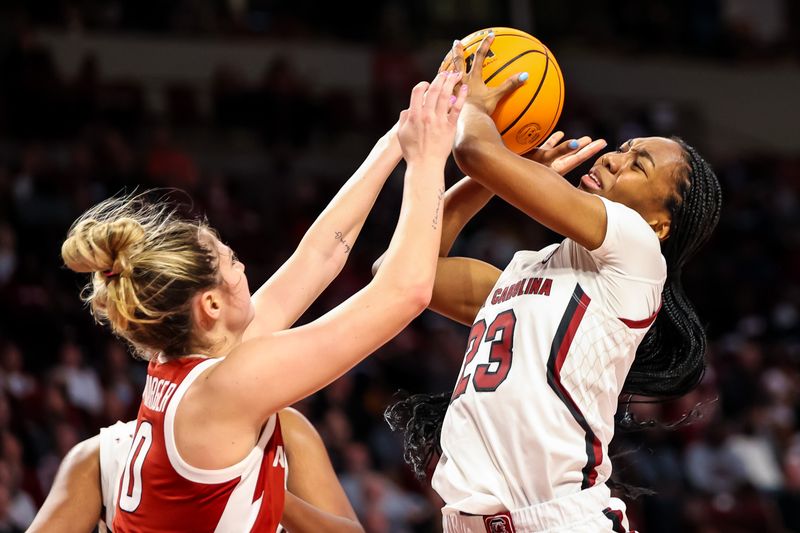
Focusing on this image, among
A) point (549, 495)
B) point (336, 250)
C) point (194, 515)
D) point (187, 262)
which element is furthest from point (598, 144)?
point (194, 515)

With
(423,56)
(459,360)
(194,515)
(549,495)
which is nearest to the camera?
(194,515)

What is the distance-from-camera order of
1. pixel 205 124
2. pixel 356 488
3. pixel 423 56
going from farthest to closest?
pixel 423 56 → pixel 205 124 → pixel 356 488

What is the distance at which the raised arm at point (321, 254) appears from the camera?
3230 millimetres

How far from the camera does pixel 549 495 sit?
3090mm

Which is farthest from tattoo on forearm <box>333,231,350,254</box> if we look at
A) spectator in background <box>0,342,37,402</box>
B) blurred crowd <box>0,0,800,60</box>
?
blurred crowd <box>0,0,800,60</box>

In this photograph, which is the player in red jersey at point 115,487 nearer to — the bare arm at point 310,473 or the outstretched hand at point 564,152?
the bare arm at point 310,473

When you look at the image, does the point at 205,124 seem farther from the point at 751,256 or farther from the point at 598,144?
the point at 598,144

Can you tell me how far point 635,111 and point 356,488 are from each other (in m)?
7.94

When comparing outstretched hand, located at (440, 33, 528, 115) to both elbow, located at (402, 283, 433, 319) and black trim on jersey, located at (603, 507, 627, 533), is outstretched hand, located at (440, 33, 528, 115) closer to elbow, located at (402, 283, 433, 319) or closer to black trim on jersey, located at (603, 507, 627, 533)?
elbow, located at (402, 283, 433, 319)

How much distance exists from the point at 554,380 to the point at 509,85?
2.81 ft

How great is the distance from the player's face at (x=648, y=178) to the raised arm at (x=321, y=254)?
0.65 metres

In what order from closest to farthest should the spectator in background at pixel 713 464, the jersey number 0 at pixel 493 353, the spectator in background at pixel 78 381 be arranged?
the jersey number 0 at pixel 493 353, the spectator in background at pixel 78 381, the spectator in background at pixel 713 464

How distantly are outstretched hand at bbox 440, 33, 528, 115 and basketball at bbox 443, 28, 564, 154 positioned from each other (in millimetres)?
35

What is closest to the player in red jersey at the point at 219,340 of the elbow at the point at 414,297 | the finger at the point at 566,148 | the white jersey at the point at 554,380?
the elbow at the point at 414,297
